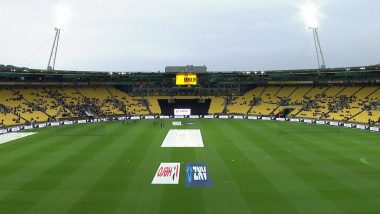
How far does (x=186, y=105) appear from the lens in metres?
94.0

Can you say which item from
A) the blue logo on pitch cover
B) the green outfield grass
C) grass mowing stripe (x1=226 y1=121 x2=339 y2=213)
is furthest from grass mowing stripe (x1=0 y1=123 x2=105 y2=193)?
grass mowing stripe (x1=226 y1=121 x2=339 y2=213)

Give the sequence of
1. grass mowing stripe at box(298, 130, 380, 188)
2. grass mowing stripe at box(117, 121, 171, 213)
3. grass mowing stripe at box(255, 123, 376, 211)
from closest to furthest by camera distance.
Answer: grass mowing stripe at box(117, 121, 171, 213) < grass mowing stripe at box(255, 123, 376, 211) < grass mowing stripe at box(298, 130, 380, 188)

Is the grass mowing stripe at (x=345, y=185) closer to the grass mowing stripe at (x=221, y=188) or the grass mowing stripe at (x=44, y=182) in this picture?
the grass mowing stripe at (x=221, y=188)

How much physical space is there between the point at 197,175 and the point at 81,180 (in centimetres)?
884

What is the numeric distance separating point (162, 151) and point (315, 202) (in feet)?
65.2

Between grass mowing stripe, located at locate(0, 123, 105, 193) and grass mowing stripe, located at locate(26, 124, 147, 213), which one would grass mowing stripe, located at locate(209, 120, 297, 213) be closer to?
grass mowing stripe, located at locate(26, 124, 147, 213)

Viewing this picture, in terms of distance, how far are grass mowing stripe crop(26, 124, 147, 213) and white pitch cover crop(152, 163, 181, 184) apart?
14.9 ft

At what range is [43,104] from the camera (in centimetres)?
7638

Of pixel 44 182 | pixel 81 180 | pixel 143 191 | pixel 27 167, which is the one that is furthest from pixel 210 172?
pixel 27 167

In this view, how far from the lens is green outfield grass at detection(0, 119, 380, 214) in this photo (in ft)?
69.5

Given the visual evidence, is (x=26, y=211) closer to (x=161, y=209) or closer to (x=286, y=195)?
(x=161, y=209)

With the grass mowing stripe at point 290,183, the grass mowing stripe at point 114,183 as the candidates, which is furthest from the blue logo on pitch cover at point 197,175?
the grass mowing stripe at point 290,183

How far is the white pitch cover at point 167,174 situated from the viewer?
26341mm

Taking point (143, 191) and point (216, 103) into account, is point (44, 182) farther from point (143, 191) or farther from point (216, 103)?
point (216, 103)
